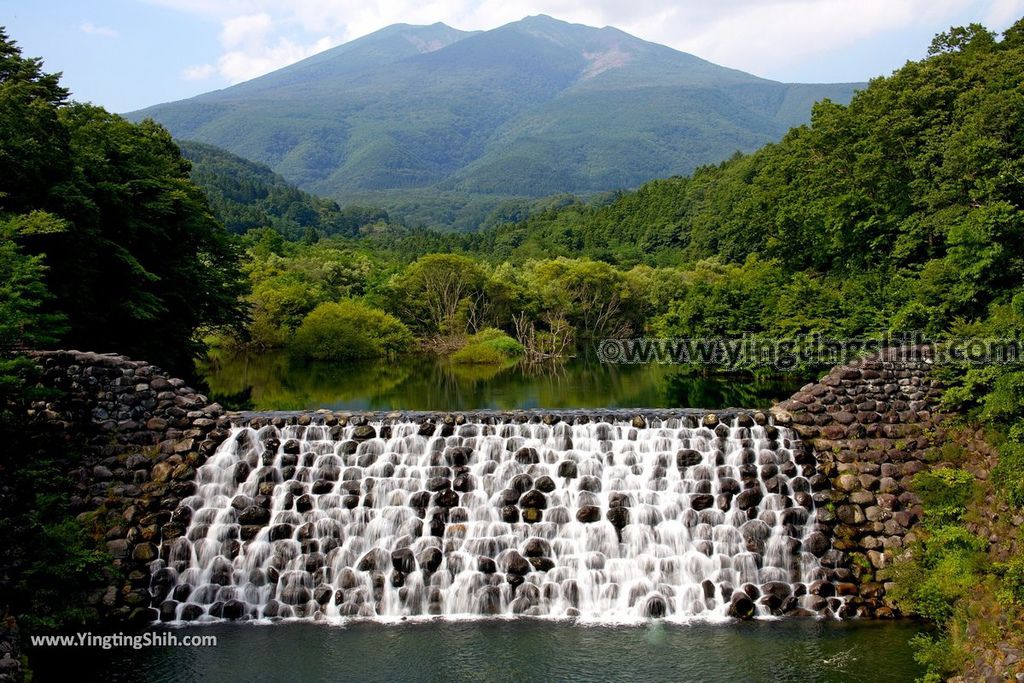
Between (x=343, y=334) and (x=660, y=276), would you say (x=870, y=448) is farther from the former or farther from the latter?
(x=660, y=276)

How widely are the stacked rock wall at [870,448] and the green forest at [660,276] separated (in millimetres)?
457

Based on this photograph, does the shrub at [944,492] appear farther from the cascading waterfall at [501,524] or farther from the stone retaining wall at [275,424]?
the cascading waterfall at [501,524]

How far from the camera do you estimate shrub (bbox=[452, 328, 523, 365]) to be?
43.1 metres

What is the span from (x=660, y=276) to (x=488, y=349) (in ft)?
51.1

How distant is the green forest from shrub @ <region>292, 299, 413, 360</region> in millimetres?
112

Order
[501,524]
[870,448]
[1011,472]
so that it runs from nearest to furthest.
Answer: [1011,472], [501,524], [870,448]

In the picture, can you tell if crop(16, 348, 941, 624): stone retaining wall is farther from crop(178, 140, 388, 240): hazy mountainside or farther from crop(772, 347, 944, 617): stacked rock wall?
crop(178, 140, 388, 240): hazy mountainside

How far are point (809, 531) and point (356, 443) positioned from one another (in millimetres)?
7936

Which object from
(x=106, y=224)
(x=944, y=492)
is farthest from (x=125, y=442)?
(x=944, y=492)

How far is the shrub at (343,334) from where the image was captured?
41.6 metres

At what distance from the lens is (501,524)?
42.4 ft

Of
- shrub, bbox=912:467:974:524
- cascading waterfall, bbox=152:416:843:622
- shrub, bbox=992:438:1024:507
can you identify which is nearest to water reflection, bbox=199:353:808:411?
cascading waterfall, bbox=152:416:843:622

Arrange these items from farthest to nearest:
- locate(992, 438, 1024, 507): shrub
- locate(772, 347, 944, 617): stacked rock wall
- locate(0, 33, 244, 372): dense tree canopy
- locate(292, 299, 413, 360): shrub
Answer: locate(292, 299, 413, 360): shrub, locate(0, 33, 244, 372): dense tree canopy, locate(772, 347, 944, 617): stacked rock wall, locate(992, 438, 1024, 507): shrub

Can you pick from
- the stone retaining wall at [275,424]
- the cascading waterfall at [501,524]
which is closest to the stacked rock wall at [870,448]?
the stone retaining wall at [275,424]
